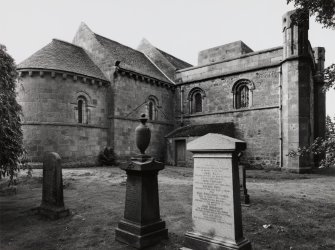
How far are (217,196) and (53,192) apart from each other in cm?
421

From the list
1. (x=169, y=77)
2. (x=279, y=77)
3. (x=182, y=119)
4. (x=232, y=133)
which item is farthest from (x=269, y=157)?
(x=169, y=77)

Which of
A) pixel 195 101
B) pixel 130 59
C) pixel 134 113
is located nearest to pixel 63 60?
pixel 130 59

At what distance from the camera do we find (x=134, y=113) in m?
19.3

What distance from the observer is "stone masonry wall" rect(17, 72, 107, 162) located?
1529 cm

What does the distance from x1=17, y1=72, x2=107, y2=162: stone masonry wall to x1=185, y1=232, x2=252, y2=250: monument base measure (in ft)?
43.0

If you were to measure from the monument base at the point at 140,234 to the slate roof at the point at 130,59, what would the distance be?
15.1 m

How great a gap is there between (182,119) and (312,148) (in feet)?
55.0

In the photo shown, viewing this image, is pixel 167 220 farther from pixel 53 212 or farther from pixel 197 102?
pixel 197 102

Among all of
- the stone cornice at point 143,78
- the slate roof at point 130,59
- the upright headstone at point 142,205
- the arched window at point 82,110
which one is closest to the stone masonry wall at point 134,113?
the stone cornice at point 143,78

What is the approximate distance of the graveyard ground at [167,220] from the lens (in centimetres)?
482

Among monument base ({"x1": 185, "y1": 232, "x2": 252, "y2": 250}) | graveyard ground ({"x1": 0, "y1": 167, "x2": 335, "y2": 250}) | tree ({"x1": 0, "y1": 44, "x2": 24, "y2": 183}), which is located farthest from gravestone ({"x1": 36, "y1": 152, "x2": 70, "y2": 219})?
monument base ({"x1": 185, "y1": 232, "x2": 252, "y2": 250})

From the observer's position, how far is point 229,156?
13.4ft

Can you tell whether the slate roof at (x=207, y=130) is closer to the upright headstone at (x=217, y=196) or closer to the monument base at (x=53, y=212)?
the monument base at (x=53, y=212)

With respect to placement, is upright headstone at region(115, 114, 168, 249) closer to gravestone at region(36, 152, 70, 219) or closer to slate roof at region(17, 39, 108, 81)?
gravestone at region(36, 152, 70, 219)
